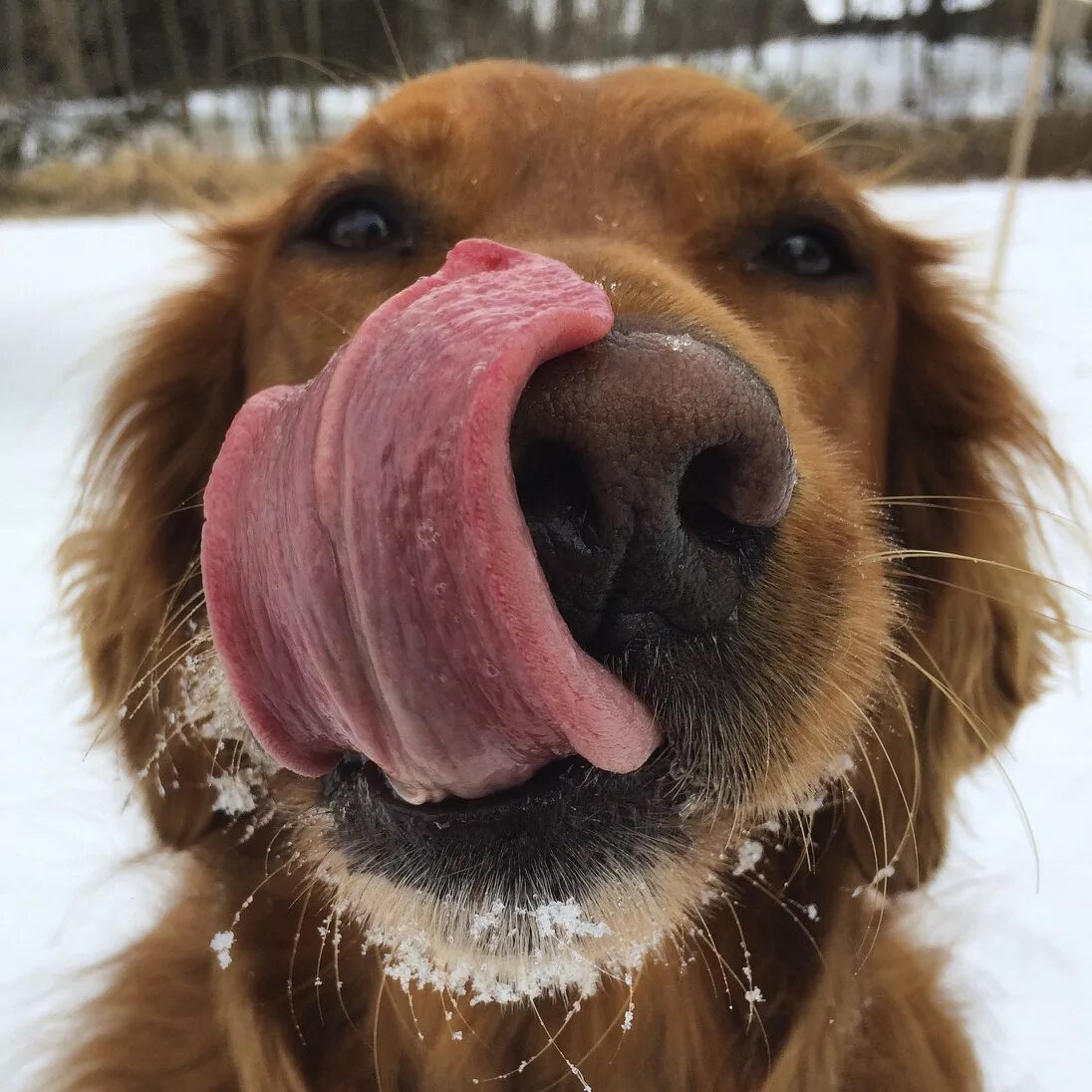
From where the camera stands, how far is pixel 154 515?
1.86 metres

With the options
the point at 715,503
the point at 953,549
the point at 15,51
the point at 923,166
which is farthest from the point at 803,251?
the point at 15,51

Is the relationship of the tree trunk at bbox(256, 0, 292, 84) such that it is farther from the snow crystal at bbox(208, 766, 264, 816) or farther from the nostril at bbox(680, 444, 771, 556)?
the nostril at bbox(680, 444, 771, 556)

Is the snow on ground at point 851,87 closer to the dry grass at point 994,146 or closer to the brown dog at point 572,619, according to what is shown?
the dry grass at point 994,146

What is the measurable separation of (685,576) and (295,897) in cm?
97

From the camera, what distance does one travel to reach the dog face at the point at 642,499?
79cm

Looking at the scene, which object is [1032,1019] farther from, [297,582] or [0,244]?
[0,244]

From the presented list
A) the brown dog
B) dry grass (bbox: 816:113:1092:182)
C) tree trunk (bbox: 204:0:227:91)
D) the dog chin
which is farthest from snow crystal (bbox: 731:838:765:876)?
tree trunk (bbox: 204:0:227:91)

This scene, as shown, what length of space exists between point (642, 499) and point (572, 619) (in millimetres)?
125

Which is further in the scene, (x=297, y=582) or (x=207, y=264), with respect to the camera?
(x=207, y=264)

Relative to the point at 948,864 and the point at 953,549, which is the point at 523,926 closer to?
the point at 953,549

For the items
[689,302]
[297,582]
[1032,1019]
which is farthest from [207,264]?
[1032,1019]

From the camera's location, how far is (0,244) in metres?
8.66

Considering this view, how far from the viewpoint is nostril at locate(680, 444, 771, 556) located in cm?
82

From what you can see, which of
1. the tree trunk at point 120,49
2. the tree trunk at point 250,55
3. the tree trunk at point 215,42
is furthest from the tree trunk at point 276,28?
the tree trunk at point 120,49
